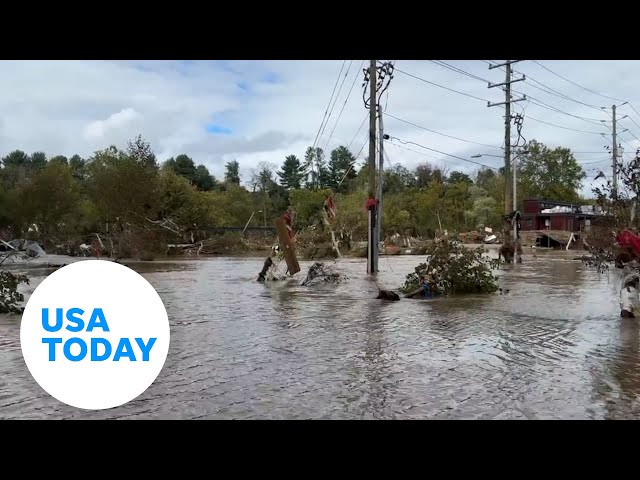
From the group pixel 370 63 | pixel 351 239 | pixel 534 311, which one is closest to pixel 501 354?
pixel 534 311

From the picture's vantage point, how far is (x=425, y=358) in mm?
6602

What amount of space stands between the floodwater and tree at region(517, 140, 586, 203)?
61.0 metres

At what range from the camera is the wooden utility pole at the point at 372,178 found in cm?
1981

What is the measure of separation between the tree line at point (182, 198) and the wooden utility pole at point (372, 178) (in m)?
1.29

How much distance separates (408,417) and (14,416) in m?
3.09

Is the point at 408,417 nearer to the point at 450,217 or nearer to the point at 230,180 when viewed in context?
the point at 230,180

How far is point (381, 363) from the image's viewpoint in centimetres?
634

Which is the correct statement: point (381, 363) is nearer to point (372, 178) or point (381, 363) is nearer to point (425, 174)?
point (372, 178)

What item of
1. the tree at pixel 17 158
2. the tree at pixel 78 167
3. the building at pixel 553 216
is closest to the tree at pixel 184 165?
the tree at pixel 78 167

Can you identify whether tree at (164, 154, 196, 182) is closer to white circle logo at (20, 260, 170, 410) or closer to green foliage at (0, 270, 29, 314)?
green foliage at (0, 270, 29, 314)

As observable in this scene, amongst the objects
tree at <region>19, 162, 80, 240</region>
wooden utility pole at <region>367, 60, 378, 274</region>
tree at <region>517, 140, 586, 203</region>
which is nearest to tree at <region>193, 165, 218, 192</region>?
tree at <region>19, 162, 80, 240</region>

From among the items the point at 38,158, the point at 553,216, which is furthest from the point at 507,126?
the point at 38,158
